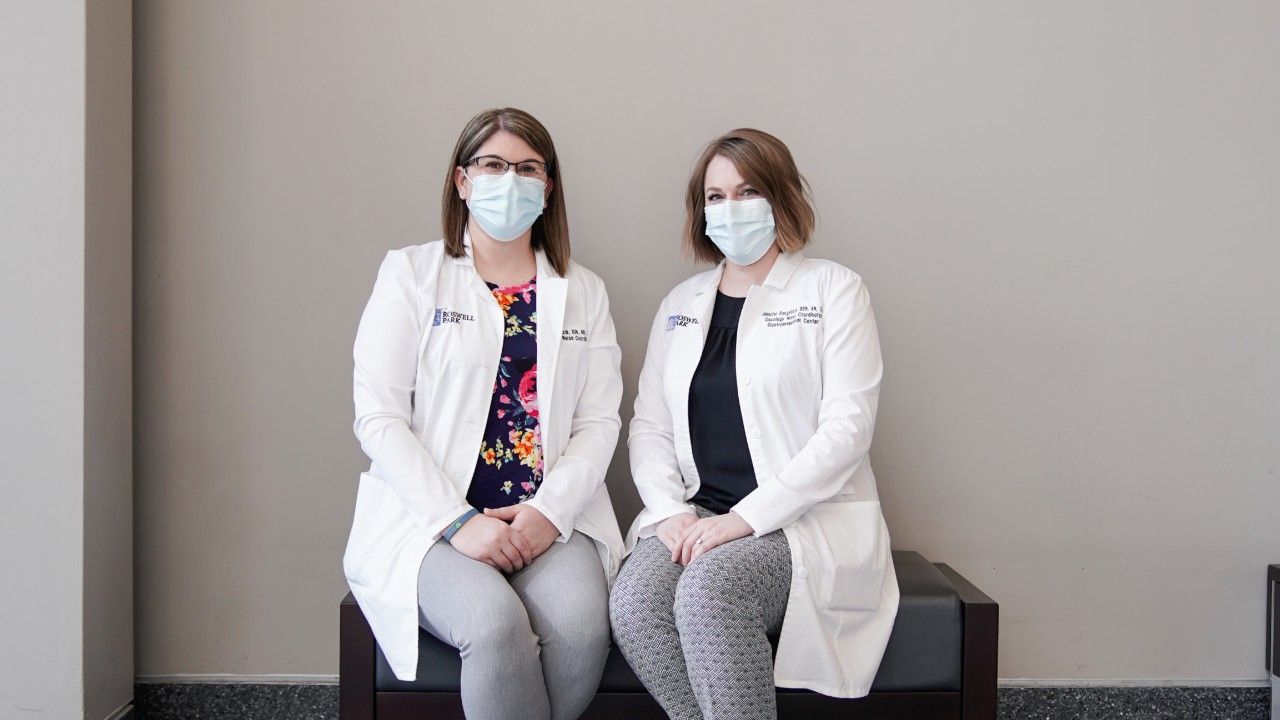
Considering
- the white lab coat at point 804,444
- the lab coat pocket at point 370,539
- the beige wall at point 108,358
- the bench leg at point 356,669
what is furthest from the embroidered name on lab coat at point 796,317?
the beige wall at point 108,358

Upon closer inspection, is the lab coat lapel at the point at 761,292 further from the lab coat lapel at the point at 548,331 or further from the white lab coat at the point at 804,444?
the lab coat lapel at the point at 548,331

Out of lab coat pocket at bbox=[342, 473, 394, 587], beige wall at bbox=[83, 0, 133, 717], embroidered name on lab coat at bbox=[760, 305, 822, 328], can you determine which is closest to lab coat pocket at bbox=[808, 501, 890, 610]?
embroidered name on lab coat at bbox=[760, 305, 822, 328]

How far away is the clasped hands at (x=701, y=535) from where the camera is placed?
1.68 metres

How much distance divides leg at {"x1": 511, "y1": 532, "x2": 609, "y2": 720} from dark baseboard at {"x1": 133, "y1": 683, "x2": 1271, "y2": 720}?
0.92 m

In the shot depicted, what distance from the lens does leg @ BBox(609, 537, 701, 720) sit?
1.57 m

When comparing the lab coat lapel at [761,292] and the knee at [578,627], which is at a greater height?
the lab coat lapel at [761,292]

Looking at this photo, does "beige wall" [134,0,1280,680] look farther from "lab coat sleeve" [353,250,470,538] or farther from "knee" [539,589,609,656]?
"knee" [539,589,609,656]

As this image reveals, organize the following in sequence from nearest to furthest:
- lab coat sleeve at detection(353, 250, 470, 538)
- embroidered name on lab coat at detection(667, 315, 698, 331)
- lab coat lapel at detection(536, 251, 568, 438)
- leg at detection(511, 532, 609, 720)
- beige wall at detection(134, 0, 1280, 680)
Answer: leg at detection(511, 532, 609, 720) → lab coat sleeve at detection(353, 250, 470, 538) → lab coat lapel at detection(536, 251, 568, 438) → embroidered name on lab coat at detection(667, 315, 698, 331) → beige wall at detection(134, 0, 1280, 680)

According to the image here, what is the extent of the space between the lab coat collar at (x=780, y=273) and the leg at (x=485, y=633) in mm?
777

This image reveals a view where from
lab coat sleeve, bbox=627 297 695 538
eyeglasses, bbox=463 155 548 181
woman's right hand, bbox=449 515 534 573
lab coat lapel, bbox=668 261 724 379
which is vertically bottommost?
woman's right hand, bbox=449 515 534 573

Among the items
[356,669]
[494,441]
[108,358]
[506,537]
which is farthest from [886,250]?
[108,358]

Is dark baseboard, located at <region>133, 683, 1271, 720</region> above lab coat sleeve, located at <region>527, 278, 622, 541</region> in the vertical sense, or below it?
below

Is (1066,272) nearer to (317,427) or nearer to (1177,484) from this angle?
(1177,484)

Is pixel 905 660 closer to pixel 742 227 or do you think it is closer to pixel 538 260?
pixel 742 227
